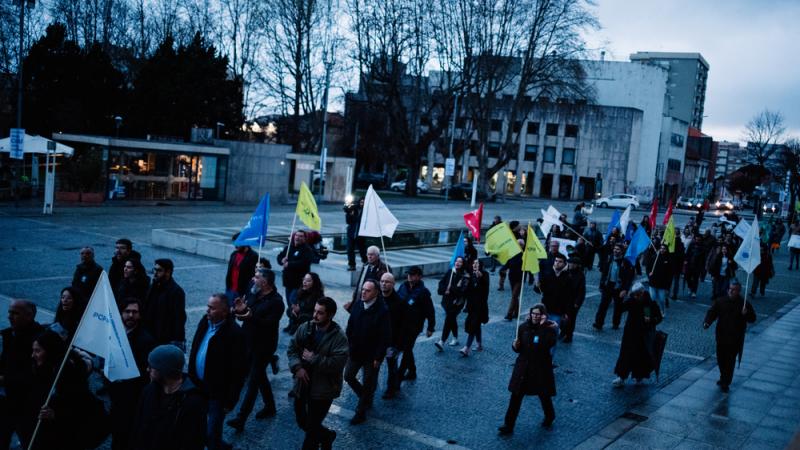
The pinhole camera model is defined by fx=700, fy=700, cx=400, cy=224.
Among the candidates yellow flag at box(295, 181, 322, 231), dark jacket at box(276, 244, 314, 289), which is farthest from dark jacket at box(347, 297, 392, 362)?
yellow flag at box(295, 181, 322, 231)

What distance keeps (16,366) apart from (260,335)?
2.47 m

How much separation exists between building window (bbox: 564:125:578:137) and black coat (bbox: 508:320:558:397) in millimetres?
74552

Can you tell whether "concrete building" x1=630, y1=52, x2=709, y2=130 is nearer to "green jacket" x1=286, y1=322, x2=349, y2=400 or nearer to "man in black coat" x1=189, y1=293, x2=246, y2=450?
"green jacket" x1=286, y1=322, x2=349, y2=400

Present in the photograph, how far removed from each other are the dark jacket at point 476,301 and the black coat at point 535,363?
9.37 ft

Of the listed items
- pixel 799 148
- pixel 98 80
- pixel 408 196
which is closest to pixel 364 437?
pixel 98 80

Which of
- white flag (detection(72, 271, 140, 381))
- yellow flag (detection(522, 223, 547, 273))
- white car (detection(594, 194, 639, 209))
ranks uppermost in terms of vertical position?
white car (detection(594, 194, 639, 209))

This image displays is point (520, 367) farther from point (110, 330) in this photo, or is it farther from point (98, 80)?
point (98, 80)

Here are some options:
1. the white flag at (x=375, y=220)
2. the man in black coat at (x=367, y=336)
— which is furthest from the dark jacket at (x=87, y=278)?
the white flag at (x=375, y=220)

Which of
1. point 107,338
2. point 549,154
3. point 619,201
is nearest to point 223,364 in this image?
point 107,338

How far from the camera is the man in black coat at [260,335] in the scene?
701cm

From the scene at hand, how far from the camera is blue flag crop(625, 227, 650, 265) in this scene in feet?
46.7

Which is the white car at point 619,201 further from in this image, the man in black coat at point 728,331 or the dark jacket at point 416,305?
the dark jacket at point 416,305

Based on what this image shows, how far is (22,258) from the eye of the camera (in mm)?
15961

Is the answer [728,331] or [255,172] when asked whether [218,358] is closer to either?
[728,331]
